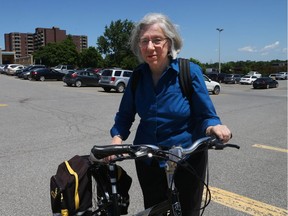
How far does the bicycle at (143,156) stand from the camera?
1.81 meters

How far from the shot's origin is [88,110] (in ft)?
43.3

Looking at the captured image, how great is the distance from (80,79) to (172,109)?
28.9m

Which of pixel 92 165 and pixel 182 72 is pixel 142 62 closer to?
pixel 182 72

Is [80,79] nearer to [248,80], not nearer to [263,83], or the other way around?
[263,83]

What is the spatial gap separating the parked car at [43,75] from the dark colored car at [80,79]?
8361 millimetres

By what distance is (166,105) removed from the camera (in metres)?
2.26

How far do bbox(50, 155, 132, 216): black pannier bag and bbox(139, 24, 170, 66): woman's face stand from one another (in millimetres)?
757

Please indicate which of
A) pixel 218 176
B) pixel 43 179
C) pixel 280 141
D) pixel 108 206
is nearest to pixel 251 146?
pixel 280 141

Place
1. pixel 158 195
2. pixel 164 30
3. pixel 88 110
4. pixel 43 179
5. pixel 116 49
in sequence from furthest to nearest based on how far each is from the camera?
pixel 116 49, pixel 88 110, pixel 43 179, pixel 158 195, pixel 164 30

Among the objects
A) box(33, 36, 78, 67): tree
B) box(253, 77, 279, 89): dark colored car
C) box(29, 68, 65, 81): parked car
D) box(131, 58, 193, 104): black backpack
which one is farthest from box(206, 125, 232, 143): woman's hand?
box(33, 36, 78, 67): tree

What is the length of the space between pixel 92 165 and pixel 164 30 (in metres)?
0.98

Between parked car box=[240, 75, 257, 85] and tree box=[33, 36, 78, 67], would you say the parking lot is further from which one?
tree box=[33, 36, 78, 67]

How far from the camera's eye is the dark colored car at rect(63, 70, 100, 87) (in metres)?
30.1

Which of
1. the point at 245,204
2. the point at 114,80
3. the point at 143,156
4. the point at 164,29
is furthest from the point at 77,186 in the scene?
the point at 114,80
